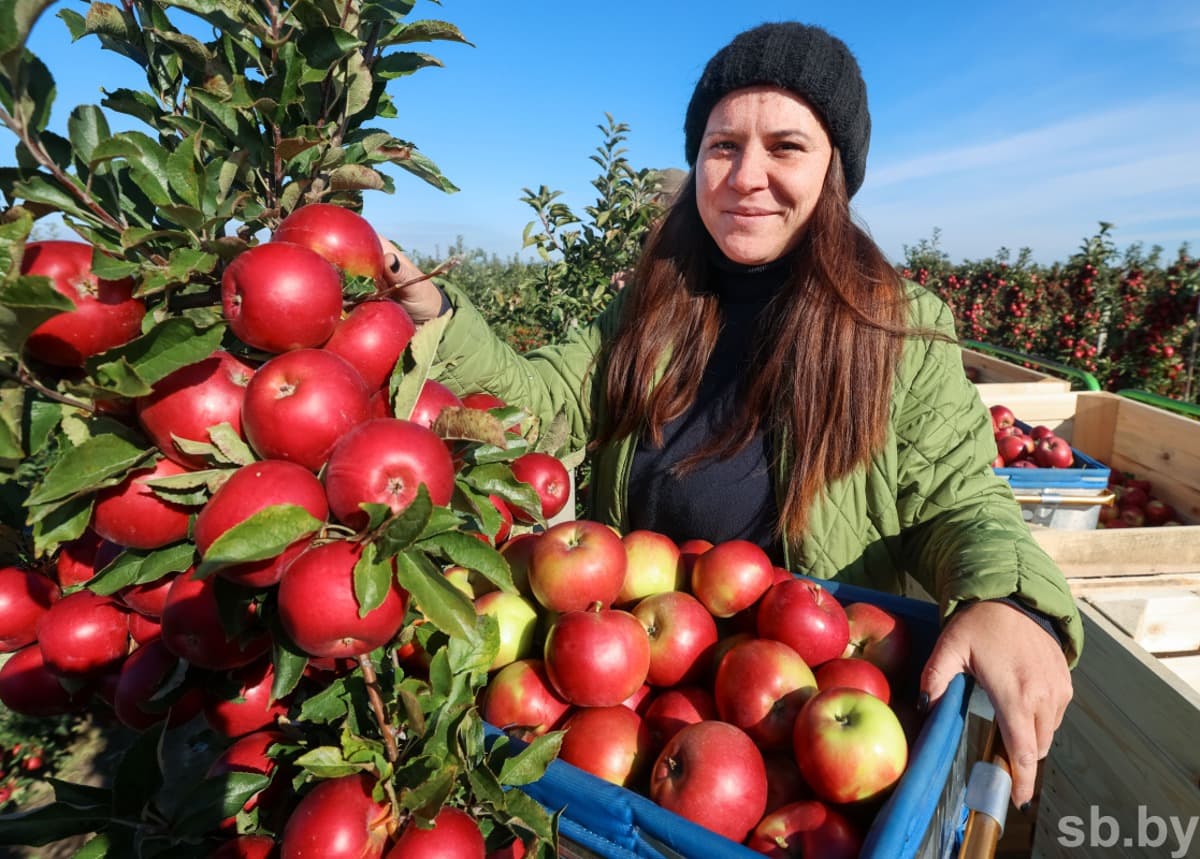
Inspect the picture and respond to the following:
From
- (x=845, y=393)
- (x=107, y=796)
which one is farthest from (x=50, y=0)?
(x=845, y=393)

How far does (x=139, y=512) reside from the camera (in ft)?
2.26

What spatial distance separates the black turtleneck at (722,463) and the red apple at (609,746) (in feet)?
2.59

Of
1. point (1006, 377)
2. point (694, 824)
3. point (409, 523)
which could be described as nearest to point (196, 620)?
point (409, 523)

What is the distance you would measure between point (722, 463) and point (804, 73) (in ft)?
3.42

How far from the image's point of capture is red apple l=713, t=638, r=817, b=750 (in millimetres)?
1271

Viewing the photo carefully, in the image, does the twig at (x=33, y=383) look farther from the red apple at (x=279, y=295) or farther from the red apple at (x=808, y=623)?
the red apple at (x=808, y=623)

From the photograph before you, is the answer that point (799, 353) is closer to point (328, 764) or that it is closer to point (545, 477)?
point (545, 477)

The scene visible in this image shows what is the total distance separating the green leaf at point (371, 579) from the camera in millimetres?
636

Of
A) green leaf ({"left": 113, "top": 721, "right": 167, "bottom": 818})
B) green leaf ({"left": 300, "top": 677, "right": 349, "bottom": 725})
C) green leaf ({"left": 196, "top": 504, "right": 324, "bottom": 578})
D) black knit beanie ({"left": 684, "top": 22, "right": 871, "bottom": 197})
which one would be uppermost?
black knit beanie ({"left": 684, "top": 22, "right": 871, "bottom": 197})

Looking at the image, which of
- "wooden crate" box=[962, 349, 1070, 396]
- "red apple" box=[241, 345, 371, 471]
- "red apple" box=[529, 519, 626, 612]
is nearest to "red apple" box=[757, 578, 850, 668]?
"red apple" box=[529, 519, 626, 612]

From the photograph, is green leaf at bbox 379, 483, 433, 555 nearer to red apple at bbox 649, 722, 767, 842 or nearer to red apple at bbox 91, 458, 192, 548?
red apple at bbox 91, 458, 192, 548

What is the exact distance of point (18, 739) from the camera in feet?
12.1

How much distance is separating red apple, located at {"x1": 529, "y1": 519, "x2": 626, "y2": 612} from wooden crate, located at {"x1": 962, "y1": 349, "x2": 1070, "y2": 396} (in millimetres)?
3355

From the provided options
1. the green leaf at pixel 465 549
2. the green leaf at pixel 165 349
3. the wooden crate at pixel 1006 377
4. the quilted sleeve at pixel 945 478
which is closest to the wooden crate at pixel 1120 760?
the quilted sleeve at pixel 945 478
